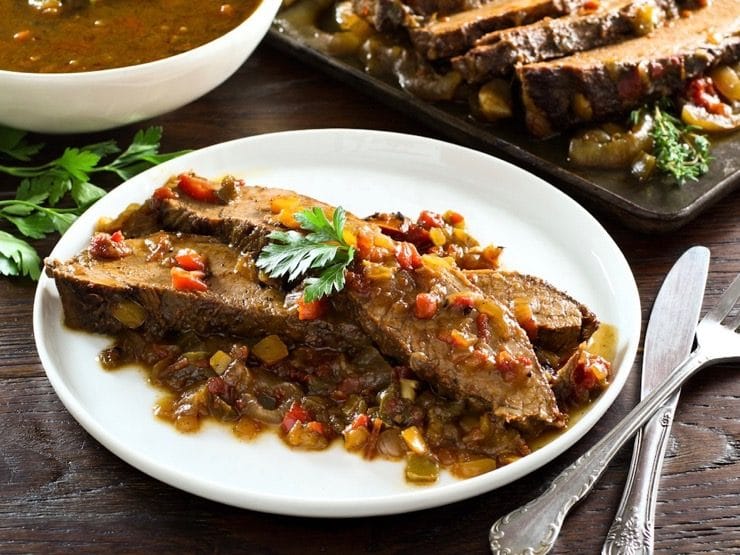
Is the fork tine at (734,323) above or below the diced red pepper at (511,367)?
below

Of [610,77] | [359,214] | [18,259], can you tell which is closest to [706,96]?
[610,77]

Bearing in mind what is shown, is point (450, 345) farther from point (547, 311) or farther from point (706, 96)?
point (706, 96)

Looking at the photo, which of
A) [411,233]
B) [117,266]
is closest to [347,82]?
[411,233]

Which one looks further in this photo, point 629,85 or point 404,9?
point 404,9

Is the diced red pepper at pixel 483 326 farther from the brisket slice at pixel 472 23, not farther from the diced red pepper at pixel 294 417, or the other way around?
the brisket slice at pixel 472 23

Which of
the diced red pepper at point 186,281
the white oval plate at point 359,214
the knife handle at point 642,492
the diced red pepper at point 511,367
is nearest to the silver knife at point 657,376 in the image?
the knife handle at point 642,492

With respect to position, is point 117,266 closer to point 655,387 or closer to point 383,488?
point 383,488

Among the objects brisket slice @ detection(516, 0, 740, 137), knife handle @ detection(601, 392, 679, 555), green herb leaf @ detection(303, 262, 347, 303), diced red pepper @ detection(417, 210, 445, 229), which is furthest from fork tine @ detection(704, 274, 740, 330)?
green herb leaf @ detection(303, 262, 347, 303)
